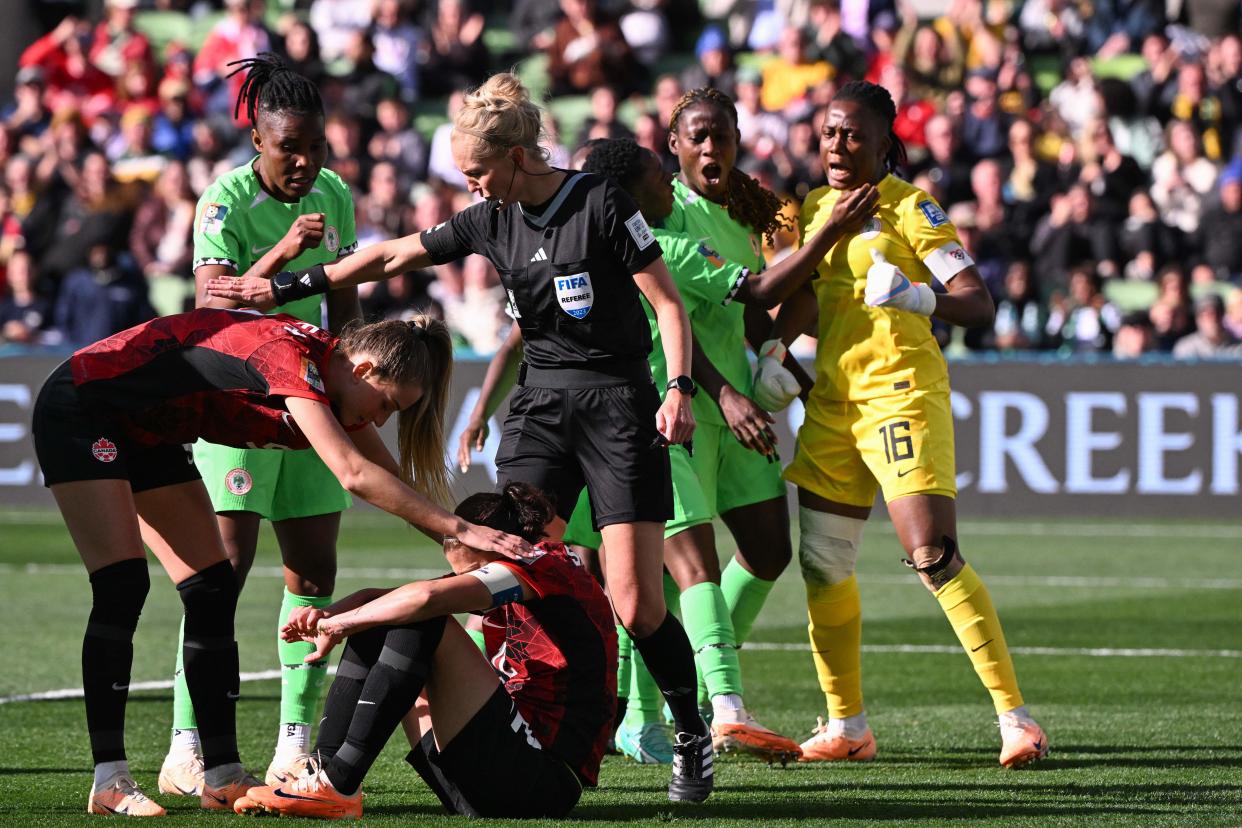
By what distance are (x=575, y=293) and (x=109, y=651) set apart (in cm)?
166

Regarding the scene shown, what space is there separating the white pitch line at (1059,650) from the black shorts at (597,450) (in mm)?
4081

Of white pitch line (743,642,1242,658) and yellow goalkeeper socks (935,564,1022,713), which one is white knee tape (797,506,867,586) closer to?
yellow goalkeeper socks (935,564,1022,713)

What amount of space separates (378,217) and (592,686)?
47.5 ft

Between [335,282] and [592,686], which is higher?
[335,282]

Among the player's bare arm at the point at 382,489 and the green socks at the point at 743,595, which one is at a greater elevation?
the player's bare arm at the point at 382,489

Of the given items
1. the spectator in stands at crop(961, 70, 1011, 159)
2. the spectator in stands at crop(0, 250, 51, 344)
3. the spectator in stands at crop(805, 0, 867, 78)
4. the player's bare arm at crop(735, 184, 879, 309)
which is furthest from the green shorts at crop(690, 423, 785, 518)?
the spectator in stands at crop(805, 0, 867, 78)

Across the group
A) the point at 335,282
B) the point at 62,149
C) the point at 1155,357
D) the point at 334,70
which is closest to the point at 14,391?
the point at 62,149

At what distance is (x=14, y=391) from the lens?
16500 millimetres

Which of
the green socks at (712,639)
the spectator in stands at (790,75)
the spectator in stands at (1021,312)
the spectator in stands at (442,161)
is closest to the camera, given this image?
the green socks at (712,639)

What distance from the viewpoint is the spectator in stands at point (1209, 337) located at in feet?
52.3

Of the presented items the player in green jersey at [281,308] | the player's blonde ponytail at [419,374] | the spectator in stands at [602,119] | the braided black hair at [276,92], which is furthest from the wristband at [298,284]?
the spectator in stands at [602,119]

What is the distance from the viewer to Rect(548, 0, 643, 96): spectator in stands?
2144 cm

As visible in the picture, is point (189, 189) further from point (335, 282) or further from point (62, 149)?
point (335, 282)

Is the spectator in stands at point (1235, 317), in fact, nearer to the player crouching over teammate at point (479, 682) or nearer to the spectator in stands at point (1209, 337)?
the spectator in stands at point (1209, 337)
